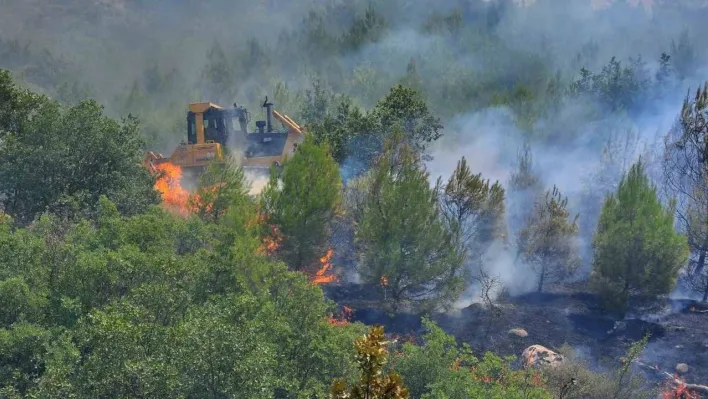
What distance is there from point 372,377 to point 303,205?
21.7 m

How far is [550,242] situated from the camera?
99.5 feet

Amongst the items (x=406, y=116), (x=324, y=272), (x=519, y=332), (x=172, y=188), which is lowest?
(x=519, y=332)

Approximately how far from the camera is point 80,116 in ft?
89.0

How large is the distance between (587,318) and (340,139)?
14.2m

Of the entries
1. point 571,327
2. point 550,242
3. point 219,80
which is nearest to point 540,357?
point 571,327

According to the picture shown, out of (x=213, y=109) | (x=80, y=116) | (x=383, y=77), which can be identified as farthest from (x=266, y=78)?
(x=80, y=116)

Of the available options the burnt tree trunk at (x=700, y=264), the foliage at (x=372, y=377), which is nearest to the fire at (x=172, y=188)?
the burnt tree trunk at (x=700, y=264)

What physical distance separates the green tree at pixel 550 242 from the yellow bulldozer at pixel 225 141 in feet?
45.9

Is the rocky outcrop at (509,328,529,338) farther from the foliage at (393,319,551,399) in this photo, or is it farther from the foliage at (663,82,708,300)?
the foliage at (663,82,708,300)

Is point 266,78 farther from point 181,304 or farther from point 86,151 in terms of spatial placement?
point 181,304

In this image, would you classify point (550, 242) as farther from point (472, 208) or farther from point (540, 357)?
point (540, 357)

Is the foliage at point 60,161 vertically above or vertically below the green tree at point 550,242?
above

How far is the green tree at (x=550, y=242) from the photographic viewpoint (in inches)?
1185

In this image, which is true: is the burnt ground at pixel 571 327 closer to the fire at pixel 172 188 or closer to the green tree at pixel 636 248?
the green tree at pixel 636 248
